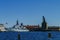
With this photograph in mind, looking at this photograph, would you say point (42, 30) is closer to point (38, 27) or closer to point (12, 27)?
point (38, 27)

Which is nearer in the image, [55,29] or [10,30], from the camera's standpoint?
[10,30]

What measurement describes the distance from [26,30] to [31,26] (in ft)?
51.2

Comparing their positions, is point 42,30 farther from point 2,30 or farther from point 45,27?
point 2,30

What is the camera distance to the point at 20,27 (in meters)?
170

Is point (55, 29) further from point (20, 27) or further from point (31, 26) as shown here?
point (20, 27)

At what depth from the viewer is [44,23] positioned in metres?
167

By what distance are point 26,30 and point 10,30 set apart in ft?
32.9

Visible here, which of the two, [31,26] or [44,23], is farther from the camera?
[31,26]

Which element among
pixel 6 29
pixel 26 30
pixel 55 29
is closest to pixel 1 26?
pixel 6 29

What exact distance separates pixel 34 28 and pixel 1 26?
75.5ft

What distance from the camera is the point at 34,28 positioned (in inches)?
7111

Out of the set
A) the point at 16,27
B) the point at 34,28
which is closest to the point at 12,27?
the point at 16,27

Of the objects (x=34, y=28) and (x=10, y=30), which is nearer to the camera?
(x=10, y=30)

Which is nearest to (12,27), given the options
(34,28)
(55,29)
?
(34,28)
